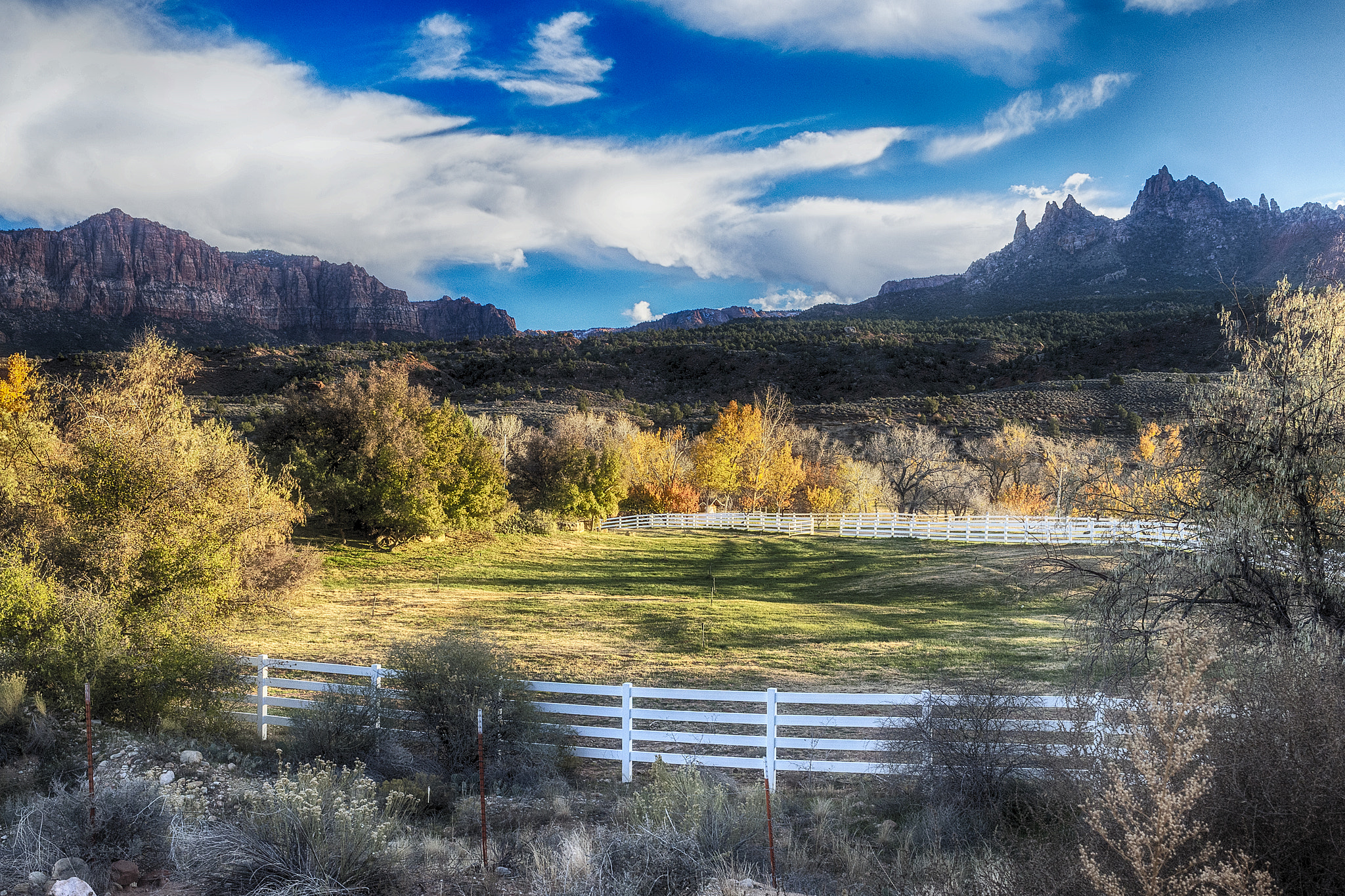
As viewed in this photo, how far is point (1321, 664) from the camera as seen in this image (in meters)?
4.98

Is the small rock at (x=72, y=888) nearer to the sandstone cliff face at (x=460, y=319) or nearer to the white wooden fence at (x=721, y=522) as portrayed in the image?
the white wooden fence at (x=721, y=522)

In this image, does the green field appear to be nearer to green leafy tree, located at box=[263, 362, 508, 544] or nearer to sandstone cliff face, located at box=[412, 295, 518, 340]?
green leafy tree, located at box=[263, 362, 508, 544]

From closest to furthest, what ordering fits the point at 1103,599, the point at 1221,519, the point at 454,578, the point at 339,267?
the point at 1221,519 → the point at 1103,599 → the point at 454,578 → the point at 339,267

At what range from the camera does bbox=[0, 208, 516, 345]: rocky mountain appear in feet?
289

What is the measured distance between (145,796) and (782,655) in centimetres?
1166

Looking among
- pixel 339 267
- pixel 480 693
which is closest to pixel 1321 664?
pixel 480 693

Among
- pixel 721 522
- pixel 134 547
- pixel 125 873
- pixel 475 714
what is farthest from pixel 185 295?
pixel 125 873

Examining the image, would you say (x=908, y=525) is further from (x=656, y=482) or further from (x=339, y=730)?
(x=339, y=730)

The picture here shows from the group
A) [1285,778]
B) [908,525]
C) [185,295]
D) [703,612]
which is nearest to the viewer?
[1285,778]

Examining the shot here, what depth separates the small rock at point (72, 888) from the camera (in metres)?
4.72

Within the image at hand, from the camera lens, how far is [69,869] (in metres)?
5.18

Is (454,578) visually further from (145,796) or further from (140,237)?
(140,237)

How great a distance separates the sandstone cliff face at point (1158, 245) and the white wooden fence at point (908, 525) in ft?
174

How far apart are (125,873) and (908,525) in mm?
32398
